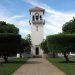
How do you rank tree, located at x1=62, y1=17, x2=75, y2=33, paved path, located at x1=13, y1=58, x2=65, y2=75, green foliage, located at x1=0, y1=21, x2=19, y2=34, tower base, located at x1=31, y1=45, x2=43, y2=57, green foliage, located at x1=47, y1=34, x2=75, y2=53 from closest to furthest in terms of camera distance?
paved path, located at x1=13, y1=58, x2=65, y2=75 < green foliage, located at x1=47, y1=34, x2=75, y2=53 < tree, located at x1=62, y1=17, x2=75, y2=33 < green foliage, located at x1=0, y1=21, x2=19, y2=34 < tower base, located at x1=31, y1=45, x2=43, y2=57

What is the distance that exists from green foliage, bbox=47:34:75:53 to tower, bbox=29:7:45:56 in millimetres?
61885

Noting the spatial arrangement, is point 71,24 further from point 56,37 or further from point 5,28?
point 56,37

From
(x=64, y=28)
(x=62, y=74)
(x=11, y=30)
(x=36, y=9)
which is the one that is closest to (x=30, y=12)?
(x=36, y=9)

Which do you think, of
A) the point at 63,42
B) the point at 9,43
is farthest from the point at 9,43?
the point at 63,42

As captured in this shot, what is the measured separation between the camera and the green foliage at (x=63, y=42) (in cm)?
4903

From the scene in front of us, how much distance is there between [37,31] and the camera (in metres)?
113

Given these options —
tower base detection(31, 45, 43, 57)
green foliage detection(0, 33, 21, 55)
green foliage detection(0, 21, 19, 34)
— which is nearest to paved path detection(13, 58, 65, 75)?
green foliage detection(0, 33, 21, 55)

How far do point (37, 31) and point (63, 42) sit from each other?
208 ft

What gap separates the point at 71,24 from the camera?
94312 mm

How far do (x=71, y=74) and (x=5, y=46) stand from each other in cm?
2458

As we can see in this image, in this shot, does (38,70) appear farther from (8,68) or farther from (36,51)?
(36,51)

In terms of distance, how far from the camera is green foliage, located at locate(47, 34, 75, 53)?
49031mm

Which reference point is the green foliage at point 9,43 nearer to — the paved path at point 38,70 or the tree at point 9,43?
the tree at point 9,43

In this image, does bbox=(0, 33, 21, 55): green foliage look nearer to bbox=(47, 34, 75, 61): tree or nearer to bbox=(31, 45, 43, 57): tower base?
bbox=(47, 34, 75, 61): tree
